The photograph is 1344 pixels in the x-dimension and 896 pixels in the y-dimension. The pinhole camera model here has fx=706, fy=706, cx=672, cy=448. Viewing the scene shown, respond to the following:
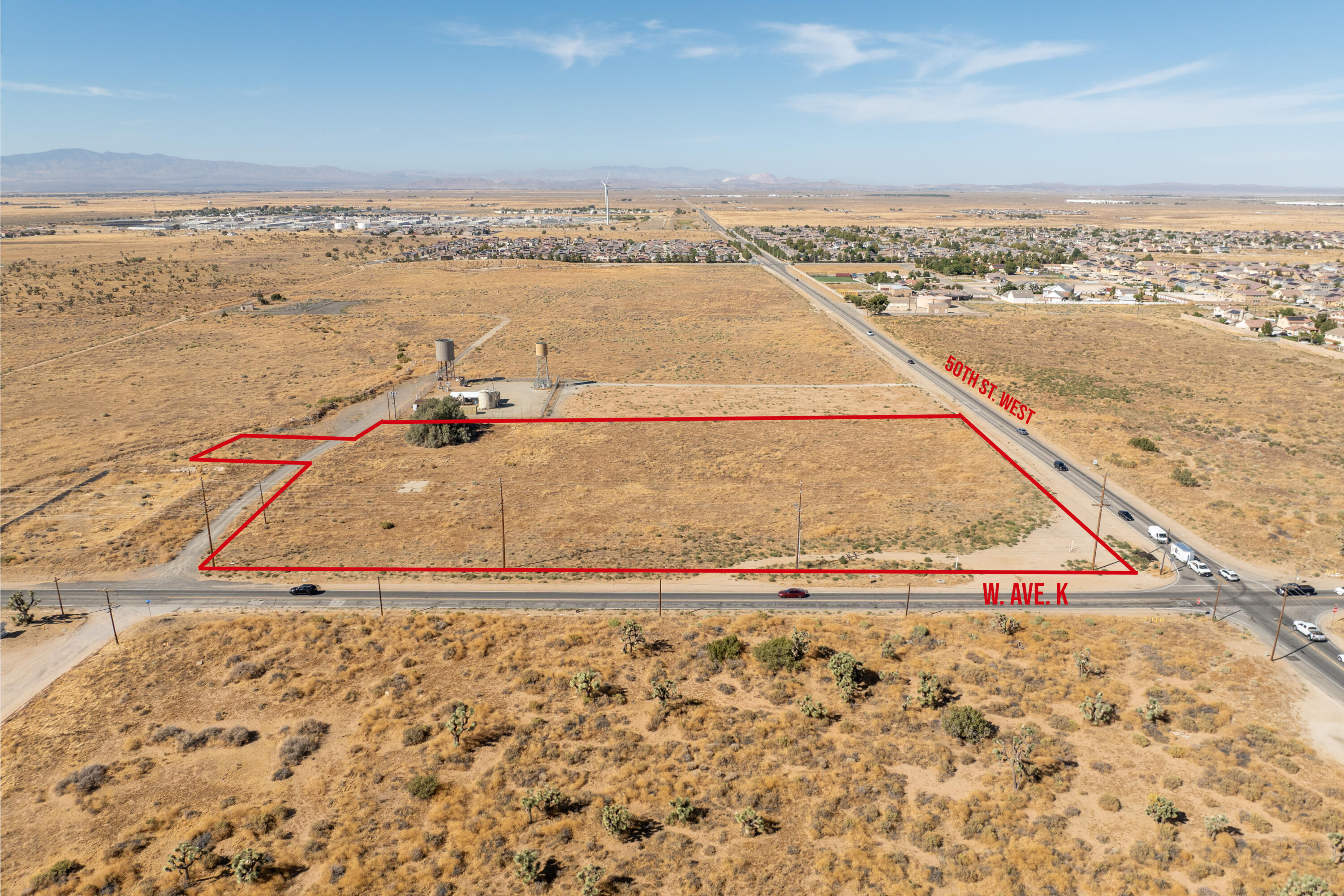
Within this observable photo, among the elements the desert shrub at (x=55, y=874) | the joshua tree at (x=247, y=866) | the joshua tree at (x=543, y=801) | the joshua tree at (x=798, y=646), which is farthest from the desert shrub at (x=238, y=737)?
the joshua tree at (x=798, y=646)

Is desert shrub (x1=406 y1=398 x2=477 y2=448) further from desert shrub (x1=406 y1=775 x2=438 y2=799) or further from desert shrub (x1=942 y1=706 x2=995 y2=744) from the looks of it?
desert shrub (x1=942 y1=706 x2=995 y2=744)

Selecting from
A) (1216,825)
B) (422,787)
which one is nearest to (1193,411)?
(1216,825)

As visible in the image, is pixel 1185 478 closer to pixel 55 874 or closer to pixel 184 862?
pixel 184 862

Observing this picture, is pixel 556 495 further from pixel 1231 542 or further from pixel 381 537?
pixel 1231 542

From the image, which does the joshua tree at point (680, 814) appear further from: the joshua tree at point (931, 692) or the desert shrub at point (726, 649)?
the joshua tree at point (931, 692)

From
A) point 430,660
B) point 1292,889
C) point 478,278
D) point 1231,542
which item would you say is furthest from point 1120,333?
point 478,278

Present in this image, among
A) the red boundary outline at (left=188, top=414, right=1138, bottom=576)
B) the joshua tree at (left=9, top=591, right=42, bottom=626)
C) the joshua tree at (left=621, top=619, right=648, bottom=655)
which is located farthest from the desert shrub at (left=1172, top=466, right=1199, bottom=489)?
the joshua tree at (left=9, top=591, right=42, bottom=626)
